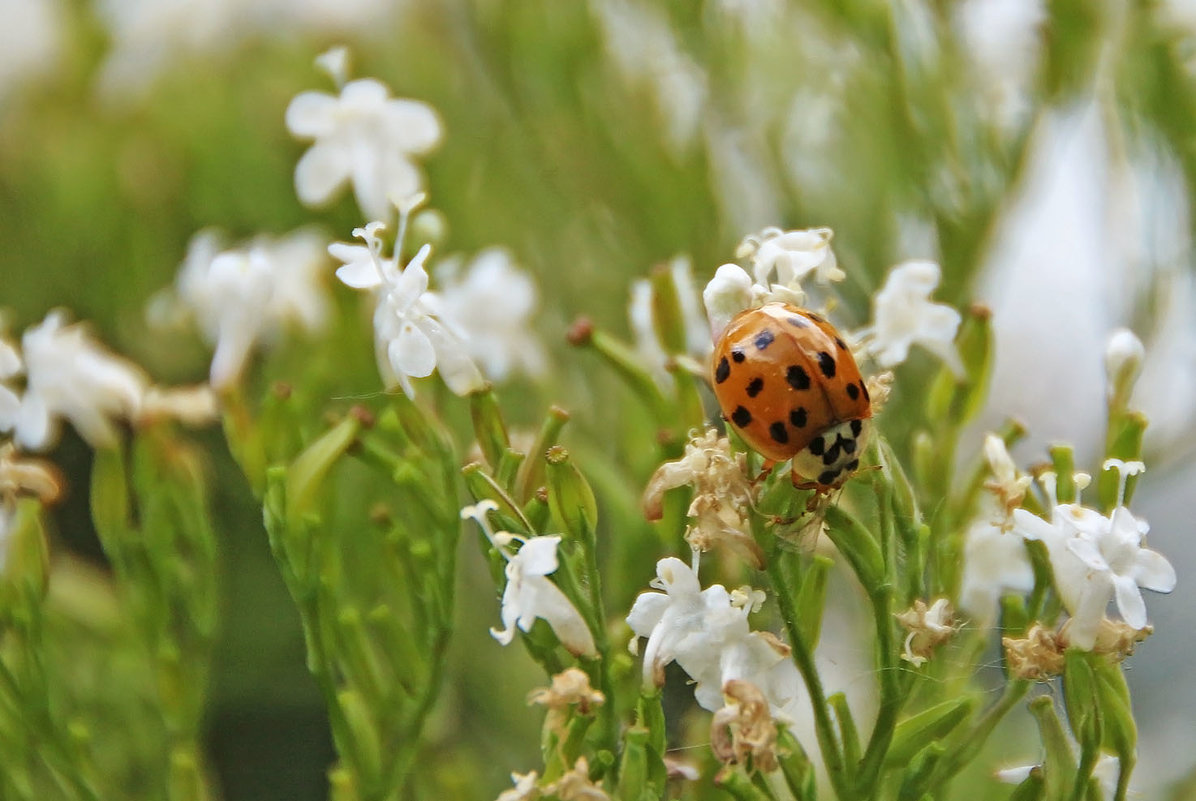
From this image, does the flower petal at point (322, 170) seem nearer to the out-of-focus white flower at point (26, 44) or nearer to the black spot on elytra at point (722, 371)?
the black spot on elytra at point (722, 371)

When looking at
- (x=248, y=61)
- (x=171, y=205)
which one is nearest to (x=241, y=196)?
(x=171, y=205)

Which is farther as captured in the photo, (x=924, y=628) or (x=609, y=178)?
(x=609, y=178)

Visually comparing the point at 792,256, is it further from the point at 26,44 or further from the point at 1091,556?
the point at 26,44

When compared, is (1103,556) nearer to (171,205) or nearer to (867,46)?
(867,46)

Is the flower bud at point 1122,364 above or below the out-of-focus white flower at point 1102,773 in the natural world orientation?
above

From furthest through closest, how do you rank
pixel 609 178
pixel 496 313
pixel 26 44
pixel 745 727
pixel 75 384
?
1. pixel 26 44
2. pixel 609 178
3. pixel 496 313
4. pixel 75 384
5. pixel 745 727

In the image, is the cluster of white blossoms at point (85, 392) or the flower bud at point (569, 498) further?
the cluster of white blossoms at point (85, 392)

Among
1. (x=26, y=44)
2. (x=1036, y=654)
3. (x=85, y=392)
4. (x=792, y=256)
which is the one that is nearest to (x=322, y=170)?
(x=85, y=392)

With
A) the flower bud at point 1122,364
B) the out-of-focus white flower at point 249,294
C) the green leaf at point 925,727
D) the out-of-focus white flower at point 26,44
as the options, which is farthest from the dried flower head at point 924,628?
the out-of-focus white flower at point 26,44
